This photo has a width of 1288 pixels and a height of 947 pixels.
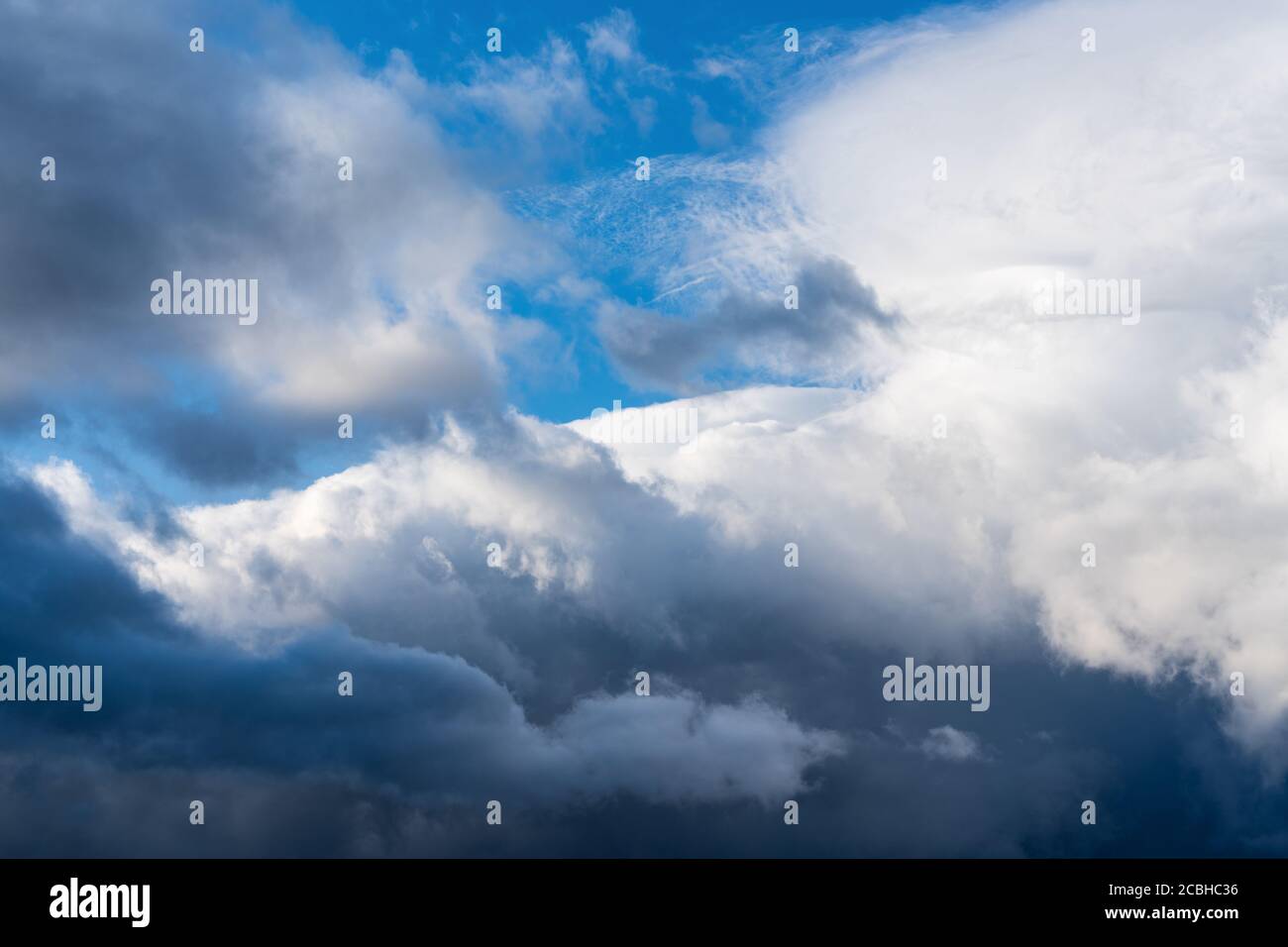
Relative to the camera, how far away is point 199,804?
4525 inches
